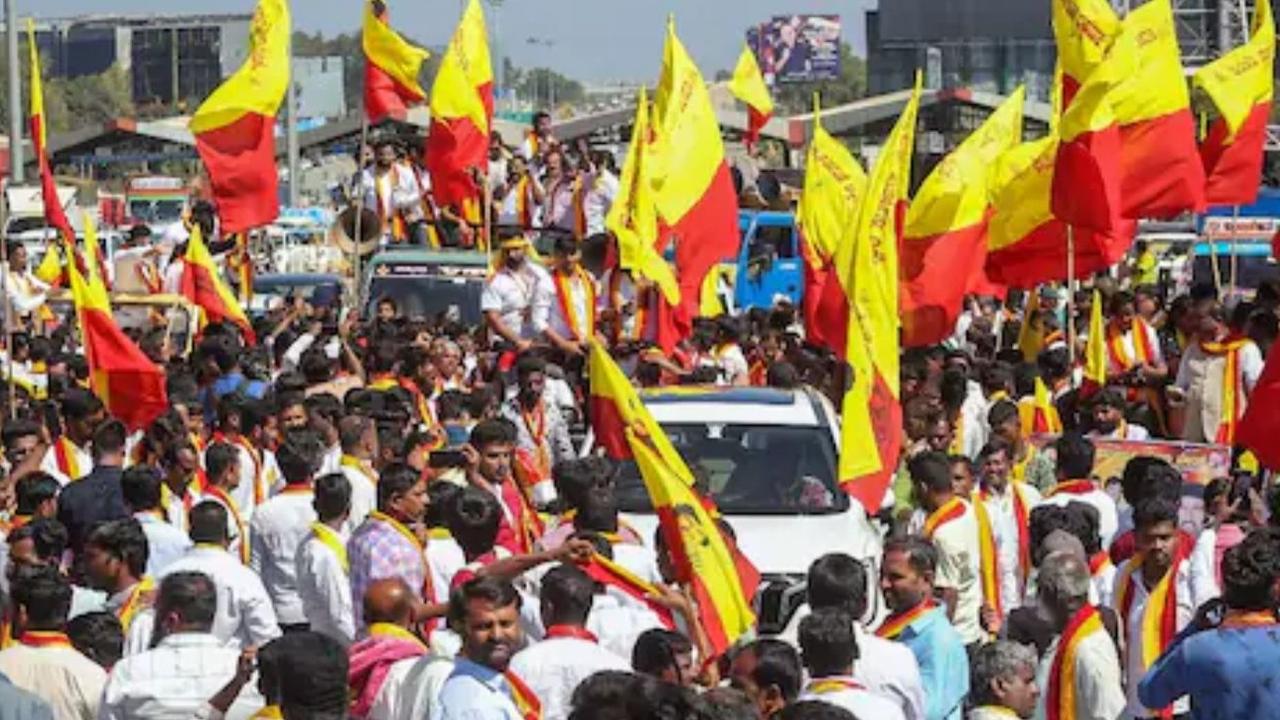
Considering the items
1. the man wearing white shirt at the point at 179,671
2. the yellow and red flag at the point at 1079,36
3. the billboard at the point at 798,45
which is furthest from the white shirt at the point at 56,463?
the billboard at the point at 798,45

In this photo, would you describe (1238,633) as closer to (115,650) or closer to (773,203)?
(115,650)

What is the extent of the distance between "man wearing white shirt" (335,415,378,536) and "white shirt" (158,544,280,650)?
2155 millimetres

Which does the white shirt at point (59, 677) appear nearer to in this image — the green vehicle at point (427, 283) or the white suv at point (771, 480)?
the white suv at point (771, 480)

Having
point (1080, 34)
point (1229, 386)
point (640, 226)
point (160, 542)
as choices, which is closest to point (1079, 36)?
point (1080, 34)

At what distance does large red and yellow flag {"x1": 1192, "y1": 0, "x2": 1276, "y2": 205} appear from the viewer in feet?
67.6

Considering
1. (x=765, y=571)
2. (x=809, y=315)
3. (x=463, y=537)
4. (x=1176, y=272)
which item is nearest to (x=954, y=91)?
(x=1176, y=272)

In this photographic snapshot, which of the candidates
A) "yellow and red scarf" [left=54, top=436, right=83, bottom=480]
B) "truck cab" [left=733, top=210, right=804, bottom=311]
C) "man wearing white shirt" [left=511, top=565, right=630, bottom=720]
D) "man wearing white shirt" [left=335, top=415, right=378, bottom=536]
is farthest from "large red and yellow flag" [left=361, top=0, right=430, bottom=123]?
"man wearing white shirt" [left=511, top=565, right=630, bottom=720]

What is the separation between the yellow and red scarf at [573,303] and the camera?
19.9 metres

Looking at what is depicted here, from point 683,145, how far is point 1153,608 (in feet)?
31.0

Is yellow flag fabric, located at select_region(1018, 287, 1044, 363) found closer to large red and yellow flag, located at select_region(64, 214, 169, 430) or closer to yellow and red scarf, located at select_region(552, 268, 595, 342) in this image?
yellow and red scarf, located at select_region(552, 268, 595, 342)

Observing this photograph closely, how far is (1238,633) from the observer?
9.19m

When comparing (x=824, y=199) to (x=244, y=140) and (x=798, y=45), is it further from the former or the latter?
(x=798, y=45)

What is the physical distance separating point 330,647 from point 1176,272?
28330 mm

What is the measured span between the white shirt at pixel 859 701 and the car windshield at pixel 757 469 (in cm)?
523
